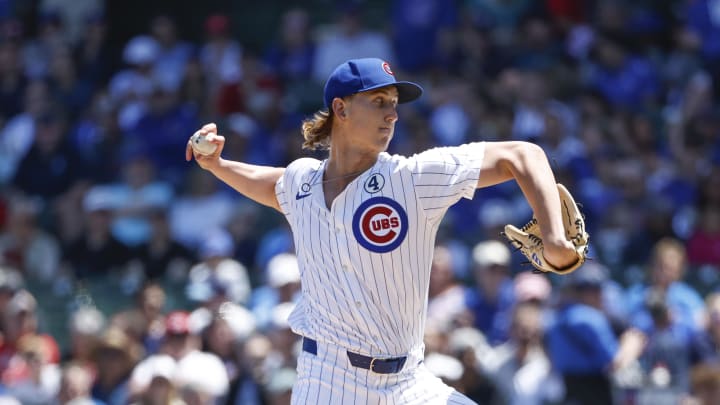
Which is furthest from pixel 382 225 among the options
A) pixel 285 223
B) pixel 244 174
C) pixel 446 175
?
pixel 285 223

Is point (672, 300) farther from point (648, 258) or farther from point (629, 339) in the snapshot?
point (648, 258)

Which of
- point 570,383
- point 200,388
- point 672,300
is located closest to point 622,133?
point 672,300

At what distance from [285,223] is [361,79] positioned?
5.73 metres

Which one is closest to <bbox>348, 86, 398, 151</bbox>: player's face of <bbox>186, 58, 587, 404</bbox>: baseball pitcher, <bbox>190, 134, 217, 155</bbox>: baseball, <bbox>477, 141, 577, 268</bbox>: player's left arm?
<bbox>186, 58, 587, 404</bbox>: baseball pitcher

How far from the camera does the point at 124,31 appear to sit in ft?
46.2

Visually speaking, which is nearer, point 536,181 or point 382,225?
point 536,181

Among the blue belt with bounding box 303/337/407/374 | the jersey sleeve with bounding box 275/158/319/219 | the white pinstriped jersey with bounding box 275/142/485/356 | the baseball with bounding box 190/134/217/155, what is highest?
the baseball with bounding box 190/134/217/155

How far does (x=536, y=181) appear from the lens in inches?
155

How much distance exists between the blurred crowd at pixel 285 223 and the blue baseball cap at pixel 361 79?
107 inches

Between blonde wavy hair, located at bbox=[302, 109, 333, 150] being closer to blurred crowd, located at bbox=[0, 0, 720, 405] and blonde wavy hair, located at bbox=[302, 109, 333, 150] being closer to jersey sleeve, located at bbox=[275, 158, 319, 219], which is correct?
jersey sleeve, located at bbox=[275, 158, 319, 219]

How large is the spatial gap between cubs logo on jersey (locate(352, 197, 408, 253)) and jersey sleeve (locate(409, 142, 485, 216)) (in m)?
0.09

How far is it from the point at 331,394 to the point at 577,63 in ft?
25.2

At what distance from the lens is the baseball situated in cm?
473

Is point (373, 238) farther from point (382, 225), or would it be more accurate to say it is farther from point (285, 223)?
point (285, 223)
